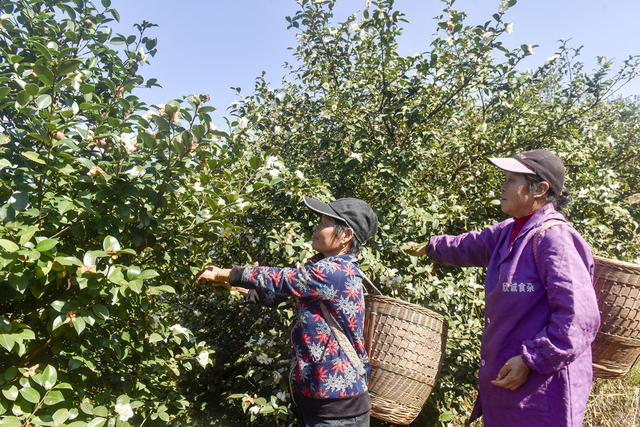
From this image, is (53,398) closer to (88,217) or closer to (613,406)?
(88,217)

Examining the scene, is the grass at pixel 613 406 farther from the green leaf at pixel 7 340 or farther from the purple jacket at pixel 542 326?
the green leaf at pixel 7 340

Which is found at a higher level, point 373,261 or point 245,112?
point 245,112

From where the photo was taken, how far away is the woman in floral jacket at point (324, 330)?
1734 mm

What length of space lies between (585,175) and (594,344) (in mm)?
1639

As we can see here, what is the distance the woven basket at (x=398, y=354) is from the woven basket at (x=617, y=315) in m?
0.79

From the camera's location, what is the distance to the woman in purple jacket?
1.46 metres

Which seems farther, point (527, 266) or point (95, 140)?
point (95, 140)

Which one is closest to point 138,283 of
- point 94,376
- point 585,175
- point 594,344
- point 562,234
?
point 94,376

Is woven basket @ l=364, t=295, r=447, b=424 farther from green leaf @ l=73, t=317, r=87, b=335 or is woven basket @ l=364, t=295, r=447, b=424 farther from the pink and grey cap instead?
green leaf @ l=73, t=317, r=87, b=335

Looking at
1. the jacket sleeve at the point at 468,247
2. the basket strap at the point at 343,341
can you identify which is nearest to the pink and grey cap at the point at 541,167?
the jacket sleeve at the point at 468,247

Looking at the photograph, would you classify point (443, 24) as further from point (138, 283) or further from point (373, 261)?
point (138, 283)

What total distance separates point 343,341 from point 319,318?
0.13 metres

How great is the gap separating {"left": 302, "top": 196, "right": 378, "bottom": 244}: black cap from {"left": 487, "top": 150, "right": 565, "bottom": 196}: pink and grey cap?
1.94 ft

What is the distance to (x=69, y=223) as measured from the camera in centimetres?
Answer: 170
